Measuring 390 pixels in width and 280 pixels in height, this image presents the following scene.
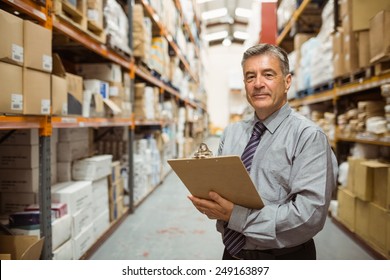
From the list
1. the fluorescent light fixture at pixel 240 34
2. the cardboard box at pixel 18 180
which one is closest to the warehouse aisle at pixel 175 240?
the cardboard box at pixel 18 180

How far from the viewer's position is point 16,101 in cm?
171

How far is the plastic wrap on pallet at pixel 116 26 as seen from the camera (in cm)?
310

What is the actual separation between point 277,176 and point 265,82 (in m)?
0.38

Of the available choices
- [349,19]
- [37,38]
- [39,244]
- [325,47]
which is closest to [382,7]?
[349,19]

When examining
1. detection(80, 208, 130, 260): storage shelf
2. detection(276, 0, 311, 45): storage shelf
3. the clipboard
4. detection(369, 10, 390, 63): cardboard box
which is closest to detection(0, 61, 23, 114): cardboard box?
the clipboard

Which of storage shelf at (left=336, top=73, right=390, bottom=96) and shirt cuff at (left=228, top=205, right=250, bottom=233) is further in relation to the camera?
storage shelf at (left=336, top=73, right=390, bottom=96)

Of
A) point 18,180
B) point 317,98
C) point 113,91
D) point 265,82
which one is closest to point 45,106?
point 18,180

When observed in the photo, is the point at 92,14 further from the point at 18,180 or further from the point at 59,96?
the point at 18,180

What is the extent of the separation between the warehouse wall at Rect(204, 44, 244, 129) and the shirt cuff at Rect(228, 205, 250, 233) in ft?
55.5

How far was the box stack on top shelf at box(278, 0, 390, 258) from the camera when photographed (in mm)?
2643

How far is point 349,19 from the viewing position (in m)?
3.20

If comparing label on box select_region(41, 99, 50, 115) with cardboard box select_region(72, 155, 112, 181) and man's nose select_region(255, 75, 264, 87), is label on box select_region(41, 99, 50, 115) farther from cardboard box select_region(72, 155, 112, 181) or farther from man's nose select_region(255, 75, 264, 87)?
man's nose select_region(255, 75, 264, 87)
